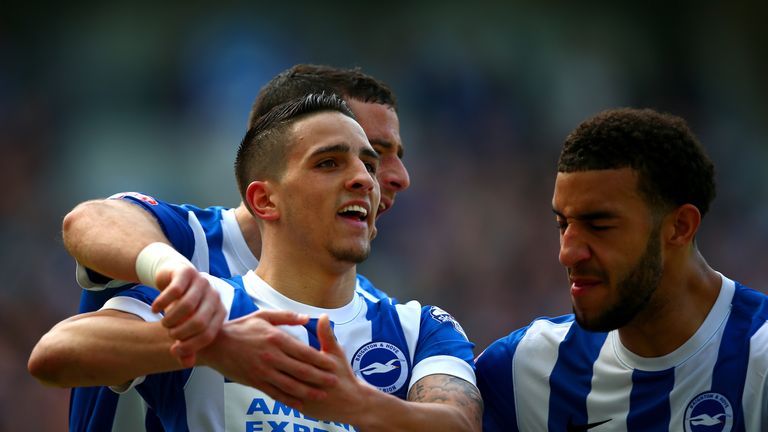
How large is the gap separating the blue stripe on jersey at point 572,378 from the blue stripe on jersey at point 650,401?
0.60 feet

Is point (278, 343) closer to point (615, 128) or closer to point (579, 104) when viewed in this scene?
A: point (615, 128)

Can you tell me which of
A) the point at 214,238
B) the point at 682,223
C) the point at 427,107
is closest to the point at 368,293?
the point at 214,238

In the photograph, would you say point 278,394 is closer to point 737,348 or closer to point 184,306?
point 184,306

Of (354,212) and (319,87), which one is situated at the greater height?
(319,87)

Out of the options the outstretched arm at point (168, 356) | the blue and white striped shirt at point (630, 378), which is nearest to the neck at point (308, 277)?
the outstretched arm at point (168, 356)

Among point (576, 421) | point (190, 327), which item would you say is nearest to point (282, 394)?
point (190, 327)

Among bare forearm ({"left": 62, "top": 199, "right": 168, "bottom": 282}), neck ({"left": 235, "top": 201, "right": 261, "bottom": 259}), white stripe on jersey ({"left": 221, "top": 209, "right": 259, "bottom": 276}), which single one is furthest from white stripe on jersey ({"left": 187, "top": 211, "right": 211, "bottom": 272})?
bare forearm ({"left": 62, "top": 199, "right": 168, "bottom": 282})

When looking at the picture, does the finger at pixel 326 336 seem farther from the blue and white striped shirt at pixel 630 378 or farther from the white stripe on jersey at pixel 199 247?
the white stripe on jersey at pixel 199 247

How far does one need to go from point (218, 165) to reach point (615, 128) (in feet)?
20.6

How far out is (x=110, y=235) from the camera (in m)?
3.36

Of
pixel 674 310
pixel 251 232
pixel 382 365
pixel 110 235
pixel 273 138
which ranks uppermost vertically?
pixel 273 138

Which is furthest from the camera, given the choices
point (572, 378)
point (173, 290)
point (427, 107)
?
point (427, 107)

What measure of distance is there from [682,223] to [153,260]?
6.47ft

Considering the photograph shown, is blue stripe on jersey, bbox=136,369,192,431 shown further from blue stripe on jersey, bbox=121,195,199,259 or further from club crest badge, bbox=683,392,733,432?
club crest badge, bbox=683,392,733,432
